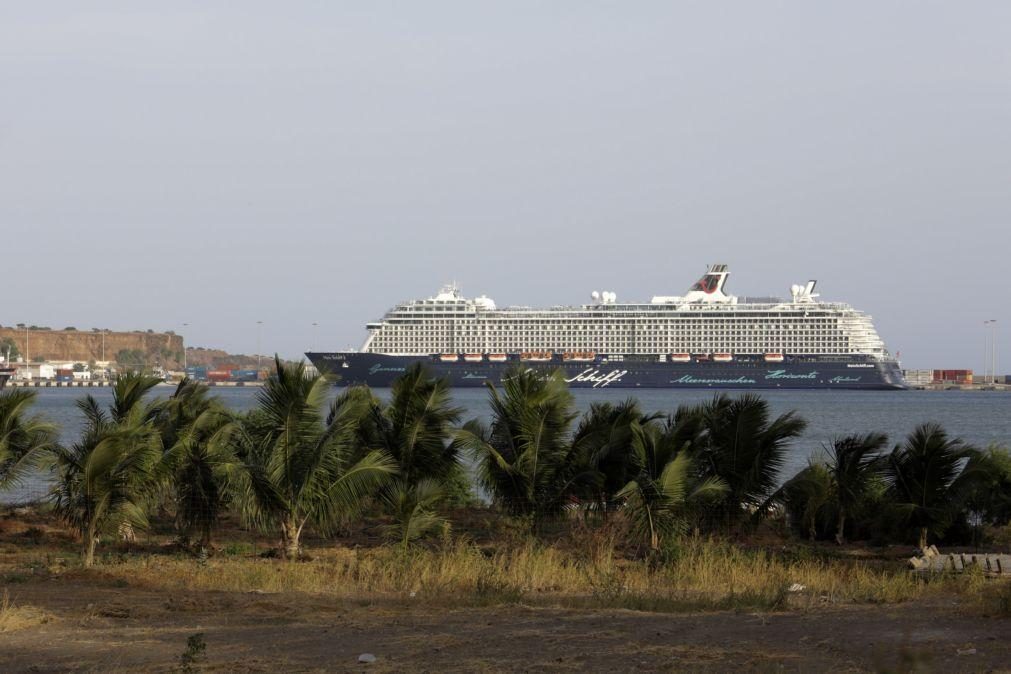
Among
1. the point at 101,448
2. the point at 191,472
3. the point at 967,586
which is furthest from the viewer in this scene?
the point at 191,472

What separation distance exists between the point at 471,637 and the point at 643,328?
113 metres

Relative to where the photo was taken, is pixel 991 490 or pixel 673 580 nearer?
pixel 673 580

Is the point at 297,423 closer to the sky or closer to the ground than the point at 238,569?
closer to the sky

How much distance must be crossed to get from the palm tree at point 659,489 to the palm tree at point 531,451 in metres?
0.89

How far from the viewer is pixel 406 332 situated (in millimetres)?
124562

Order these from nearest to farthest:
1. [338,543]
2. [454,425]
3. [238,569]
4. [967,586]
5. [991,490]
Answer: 1. [967,586]
2. [238,569]
3. [338,543]
4. [454,425]
5. [991,490]

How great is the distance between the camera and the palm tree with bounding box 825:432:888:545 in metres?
18.7

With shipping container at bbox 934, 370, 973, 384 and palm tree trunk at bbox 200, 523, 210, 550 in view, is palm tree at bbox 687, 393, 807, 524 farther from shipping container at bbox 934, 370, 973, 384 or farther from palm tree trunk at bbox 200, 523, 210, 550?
shipping container at bbox 934, 370, 973, 384

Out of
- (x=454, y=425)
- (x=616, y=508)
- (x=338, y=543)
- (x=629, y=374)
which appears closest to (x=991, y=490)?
(x=616, y=508)

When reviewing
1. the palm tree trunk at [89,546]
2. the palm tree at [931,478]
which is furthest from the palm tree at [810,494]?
the palm tree trunk at [89,546]

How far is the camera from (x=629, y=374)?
390 ft

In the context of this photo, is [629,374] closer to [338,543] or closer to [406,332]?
[406,332]

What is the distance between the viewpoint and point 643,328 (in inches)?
4776

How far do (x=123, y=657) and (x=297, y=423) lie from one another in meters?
7.54
